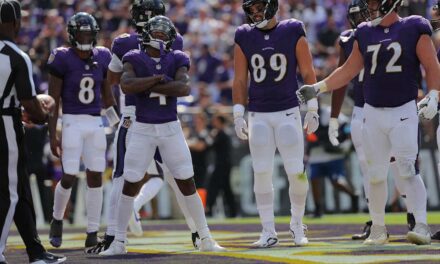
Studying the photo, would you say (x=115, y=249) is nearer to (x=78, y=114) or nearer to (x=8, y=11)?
(x=78, y=114)

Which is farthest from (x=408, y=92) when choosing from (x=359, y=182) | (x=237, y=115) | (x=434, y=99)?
(x=359, y=182)

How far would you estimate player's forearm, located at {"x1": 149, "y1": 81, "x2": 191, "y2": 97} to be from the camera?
8.41m

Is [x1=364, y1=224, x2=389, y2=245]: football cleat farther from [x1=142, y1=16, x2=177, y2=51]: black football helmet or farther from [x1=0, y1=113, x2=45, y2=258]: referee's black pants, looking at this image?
[x1=0, y1=113, x2=45, y2=258]: referee's black pants

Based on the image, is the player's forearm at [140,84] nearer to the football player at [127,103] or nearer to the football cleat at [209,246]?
the football player at [127,103]

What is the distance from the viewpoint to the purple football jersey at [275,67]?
9203mm

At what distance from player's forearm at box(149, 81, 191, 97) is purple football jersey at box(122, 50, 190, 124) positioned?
0.10m

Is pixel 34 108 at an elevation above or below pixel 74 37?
below

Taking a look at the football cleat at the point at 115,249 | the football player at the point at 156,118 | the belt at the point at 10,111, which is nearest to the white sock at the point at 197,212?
the football player at the point at 156,118

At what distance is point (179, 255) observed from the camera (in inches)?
332

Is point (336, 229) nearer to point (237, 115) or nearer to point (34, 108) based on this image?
point (237, 115)

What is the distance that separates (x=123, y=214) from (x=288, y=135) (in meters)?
1.59

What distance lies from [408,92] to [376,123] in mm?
358

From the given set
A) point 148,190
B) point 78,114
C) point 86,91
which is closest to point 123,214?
point 78,114

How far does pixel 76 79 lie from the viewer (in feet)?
33.8
